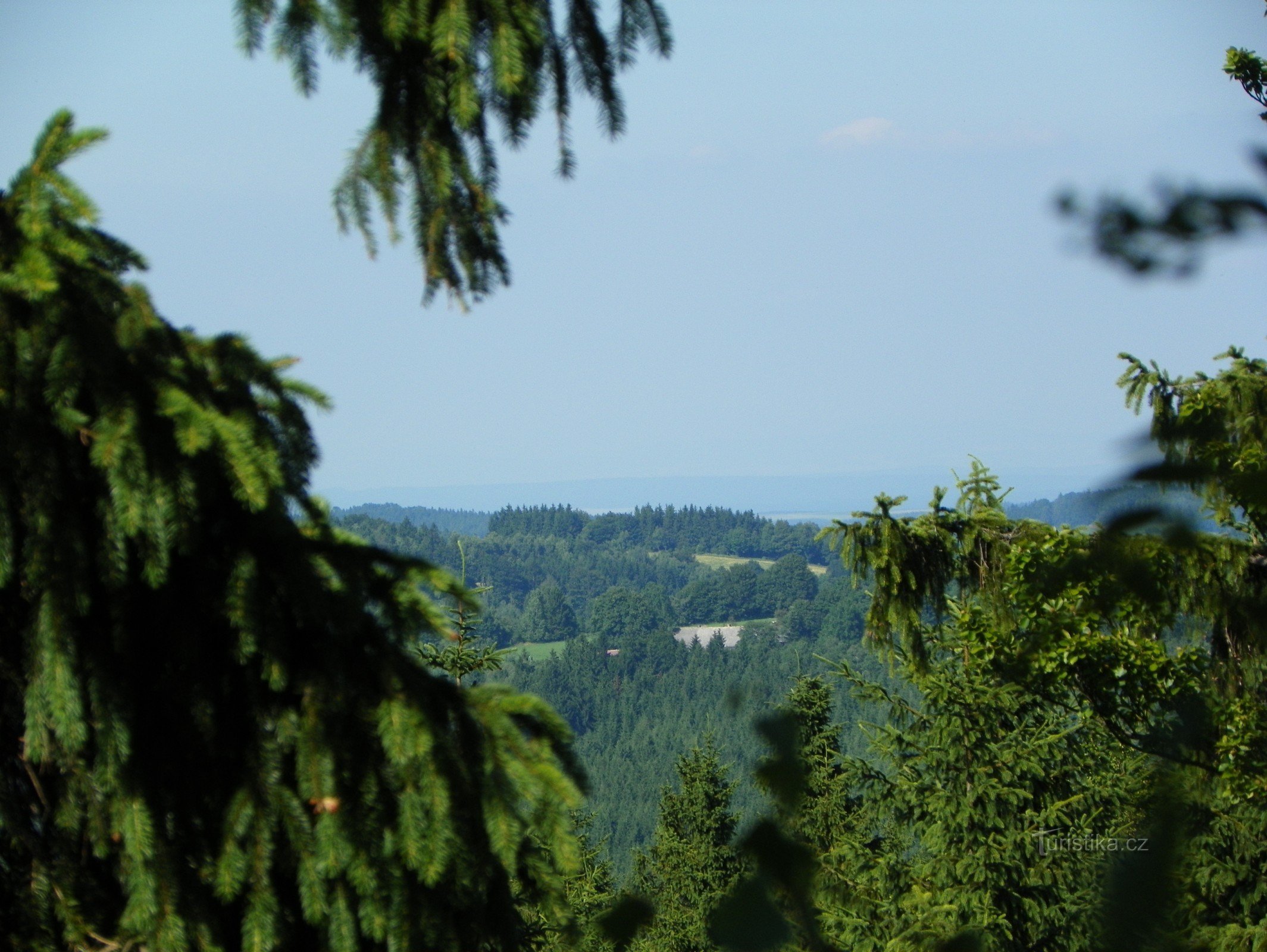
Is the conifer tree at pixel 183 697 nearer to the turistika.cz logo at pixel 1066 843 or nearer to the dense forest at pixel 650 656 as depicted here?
the turistika.cz logo at pixel 1066 843

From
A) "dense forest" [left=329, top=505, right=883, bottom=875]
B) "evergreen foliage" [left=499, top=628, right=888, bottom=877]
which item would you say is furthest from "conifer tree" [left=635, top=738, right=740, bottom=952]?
"evergreen foliage" [left=499, top=628, right=888, bottom=877]

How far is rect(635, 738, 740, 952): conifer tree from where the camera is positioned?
22984 millimetres

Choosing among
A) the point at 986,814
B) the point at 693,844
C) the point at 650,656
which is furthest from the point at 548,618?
the point at 986,814

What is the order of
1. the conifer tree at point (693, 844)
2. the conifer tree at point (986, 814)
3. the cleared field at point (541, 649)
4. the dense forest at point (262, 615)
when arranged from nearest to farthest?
the dense forest at point (262, 615)
the conifer tree at point (986, 814)
the conifer tree at point (693, 844)
the cleared field at point (541, 649)

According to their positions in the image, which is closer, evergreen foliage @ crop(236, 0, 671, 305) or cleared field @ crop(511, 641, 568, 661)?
evergreen foliage @ crop(236, 0, 671, 305)

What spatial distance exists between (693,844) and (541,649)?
133 metres

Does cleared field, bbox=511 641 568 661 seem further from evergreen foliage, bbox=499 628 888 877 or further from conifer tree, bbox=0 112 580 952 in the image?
conifer tree, bbox=0 112 580 952

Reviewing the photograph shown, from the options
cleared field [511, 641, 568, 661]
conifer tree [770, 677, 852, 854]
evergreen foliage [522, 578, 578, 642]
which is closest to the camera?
conifer tree [770, 677, 852, 854]

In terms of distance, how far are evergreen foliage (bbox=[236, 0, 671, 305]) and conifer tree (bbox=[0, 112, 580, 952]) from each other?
59 cm

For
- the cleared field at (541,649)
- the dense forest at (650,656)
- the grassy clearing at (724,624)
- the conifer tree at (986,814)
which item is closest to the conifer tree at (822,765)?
the conifer tree at (986,814)

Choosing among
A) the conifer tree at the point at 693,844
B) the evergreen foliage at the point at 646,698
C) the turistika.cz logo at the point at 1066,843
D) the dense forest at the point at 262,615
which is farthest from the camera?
the evergreen foliage at the point at 646,698

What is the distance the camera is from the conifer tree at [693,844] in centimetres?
2298

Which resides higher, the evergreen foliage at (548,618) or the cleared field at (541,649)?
the evergreen foliage at (548,618)

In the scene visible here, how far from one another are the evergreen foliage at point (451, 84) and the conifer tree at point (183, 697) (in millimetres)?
590
